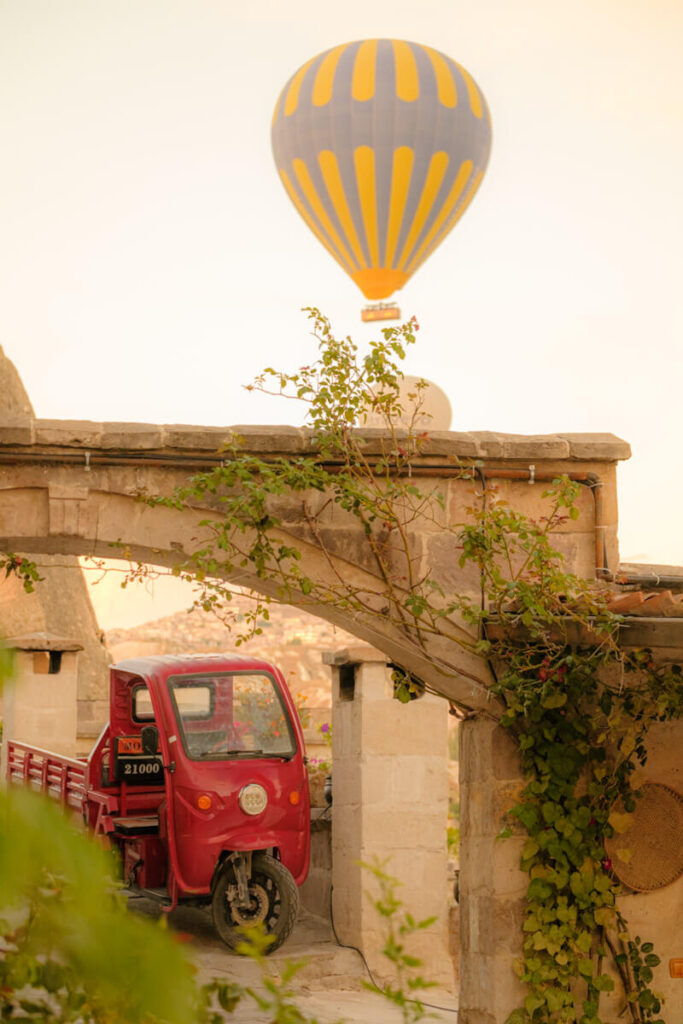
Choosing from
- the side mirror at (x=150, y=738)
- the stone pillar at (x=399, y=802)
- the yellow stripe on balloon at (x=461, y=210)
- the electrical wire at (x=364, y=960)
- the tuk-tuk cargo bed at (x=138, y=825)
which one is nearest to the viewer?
the electrical wire at (x=364, y=960)

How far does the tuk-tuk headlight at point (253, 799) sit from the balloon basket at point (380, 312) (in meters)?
14.9

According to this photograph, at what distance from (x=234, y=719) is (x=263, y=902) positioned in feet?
4.10

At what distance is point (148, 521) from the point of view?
560 centimetres

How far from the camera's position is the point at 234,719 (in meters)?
8.37

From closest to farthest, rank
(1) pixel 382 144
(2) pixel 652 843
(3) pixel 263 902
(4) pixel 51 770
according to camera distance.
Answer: (2) pixel 652 843 < (3) pixel 263 902 < (4) pixel 51 770 < (1) pixel 382 144

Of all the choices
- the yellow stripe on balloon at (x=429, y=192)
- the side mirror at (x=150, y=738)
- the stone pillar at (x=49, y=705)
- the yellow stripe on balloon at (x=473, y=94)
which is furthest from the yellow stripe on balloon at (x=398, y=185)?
the side mirror at (x=150, y=738)

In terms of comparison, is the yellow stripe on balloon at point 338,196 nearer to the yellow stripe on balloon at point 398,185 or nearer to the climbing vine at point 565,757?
the yellow stripe on balloon at point 398,185

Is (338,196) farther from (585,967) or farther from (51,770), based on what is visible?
(585,967)

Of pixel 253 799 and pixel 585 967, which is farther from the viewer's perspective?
pixel 253 799

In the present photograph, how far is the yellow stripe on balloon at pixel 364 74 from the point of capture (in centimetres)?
1922

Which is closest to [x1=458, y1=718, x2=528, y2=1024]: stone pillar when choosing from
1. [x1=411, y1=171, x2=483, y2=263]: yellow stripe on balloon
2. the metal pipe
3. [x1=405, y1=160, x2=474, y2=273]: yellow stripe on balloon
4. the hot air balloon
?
the metal pipe

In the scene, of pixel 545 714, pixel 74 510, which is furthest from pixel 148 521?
pixel 545 714

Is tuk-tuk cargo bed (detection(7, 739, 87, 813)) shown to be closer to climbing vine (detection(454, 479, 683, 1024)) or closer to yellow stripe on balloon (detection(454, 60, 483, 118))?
climbing vine (detection(454, 479, 683, 1024))

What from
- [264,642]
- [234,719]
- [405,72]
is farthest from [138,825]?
[264,642]
